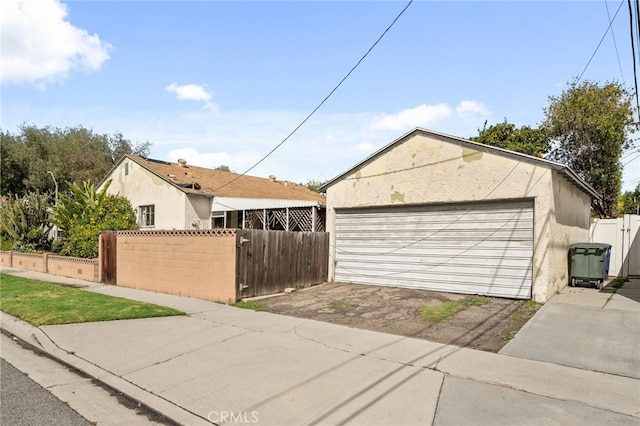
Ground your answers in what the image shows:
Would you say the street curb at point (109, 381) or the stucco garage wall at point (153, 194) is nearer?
the street curb at point (109, 381)

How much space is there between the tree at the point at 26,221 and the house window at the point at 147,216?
5173 millimetres

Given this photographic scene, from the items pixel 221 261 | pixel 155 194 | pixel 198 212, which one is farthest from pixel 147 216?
pixel 221 261

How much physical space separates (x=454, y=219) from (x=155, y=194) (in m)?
16.2

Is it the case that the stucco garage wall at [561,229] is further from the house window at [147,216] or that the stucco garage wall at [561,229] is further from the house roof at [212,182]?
the house window at [147,216]

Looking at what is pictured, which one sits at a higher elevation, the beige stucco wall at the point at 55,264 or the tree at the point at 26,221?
the tree at the point at 26,221

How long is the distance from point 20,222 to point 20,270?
4116 millimetres

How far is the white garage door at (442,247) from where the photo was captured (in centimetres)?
984

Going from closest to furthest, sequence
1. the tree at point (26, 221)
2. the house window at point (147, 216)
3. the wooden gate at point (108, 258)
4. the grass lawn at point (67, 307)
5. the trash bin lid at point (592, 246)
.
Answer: the grass lawn at point (67, 307), the trash bin lid at point (592, 246), the wooden gate at point (108, 258), the house window at point (147, 216), the tree at point (26, 221)

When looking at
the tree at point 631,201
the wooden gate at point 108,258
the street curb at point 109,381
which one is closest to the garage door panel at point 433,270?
the street curb at point 109,381

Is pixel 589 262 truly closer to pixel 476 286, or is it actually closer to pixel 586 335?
pixel 476 286

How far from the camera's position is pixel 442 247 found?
1099cm

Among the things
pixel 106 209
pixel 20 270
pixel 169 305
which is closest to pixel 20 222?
pixel 20 270

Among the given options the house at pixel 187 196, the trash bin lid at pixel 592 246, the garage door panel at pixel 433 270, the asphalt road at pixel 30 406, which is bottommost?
the asphalt road at pixel 30 406

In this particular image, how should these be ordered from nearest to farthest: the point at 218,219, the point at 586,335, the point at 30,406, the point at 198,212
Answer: the point at 30,406, the point at 586,335, the point at 198,212, the point at 218,219
